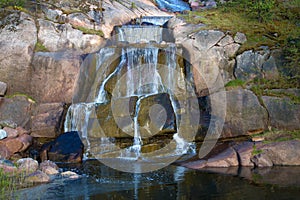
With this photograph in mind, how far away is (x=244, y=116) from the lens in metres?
14.9

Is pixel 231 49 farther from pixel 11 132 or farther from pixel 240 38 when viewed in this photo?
pixel 11 132

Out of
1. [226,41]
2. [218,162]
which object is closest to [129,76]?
[226,41]

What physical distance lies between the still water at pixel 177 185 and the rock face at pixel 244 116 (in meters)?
3.00

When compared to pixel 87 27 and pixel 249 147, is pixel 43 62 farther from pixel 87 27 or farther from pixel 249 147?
pixel 249 147

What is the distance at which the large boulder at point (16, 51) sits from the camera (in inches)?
706

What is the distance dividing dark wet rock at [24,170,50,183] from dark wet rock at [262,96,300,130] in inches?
339

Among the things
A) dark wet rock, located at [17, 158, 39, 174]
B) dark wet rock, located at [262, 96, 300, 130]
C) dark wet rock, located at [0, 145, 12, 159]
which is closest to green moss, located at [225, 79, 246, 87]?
dark wet rock, located at [262, 96, 300, 130]

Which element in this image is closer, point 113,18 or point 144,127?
point 144,127

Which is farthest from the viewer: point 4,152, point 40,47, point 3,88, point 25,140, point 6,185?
point 40,47

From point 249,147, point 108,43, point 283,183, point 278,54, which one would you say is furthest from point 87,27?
point 283,183

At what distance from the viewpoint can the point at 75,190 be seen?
382 inches

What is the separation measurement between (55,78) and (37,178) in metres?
7.58

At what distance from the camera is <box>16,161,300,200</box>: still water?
9.02 m

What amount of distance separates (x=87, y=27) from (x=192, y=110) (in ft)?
27.2
